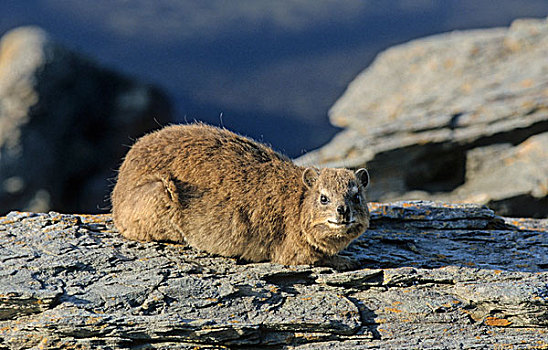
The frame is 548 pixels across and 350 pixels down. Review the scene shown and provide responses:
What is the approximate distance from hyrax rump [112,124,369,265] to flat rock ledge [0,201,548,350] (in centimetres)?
32

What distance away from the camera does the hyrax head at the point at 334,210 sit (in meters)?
9.00

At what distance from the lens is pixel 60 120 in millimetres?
38125

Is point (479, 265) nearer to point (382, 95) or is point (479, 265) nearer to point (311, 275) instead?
point (311, 275)

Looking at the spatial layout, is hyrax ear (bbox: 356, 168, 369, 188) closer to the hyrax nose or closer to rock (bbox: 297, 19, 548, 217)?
the hyrax nose

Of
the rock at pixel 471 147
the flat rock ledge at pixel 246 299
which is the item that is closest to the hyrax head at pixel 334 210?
the flat rock ledge at pixel 246 299

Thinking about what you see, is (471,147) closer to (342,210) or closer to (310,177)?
(310,177)

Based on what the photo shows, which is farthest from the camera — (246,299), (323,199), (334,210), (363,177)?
(363,177)

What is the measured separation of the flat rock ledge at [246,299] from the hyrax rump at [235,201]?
318mm

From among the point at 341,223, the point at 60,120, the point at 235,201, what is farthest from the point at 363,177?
the point at 60,120

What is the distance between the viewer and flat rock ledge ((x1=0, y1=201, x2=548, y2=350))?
8156mm

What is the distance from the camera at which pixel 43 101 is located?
36.7 meters

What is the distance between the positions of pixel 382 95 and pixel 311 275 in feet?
72.6

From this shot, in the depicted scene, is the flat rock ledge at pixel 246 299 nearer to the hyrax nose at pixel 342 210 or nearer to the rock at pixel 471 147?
the hyrax nose at pixel 342 210

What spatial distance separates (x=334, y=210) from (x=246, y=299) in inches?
72.8
